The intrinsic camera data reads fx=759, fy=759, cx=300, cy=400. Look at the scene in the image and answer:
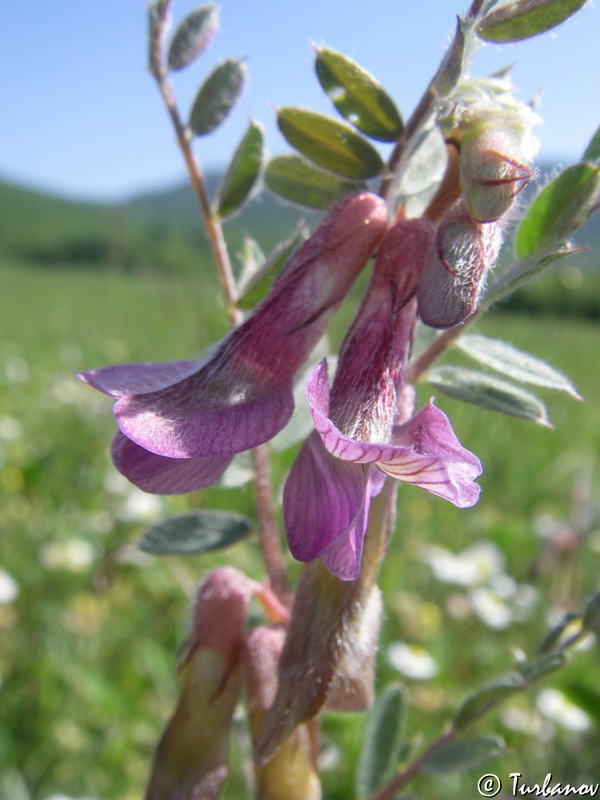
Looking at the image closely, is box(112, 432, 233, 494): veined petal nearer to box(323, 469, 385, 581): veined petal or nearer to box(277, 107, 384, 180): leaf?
box(323, 469, 385, 581): veined petal

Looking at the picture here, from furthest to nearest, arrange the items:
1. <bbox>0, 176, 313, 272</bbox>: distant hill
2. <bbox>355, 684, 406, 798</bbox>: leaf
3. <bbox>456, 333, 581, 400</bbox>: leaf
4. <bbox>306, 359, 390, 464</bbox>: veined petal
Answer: <bbox>0, 176, 313, 272</bbox>: distant hill
<bbox>355, 684, 406, 798</bbox>: leaf
<bbox>456, 333, 581, 400</bbox>: leaf
<bbox>306, 359, 390, 464</bbox>: veined petal

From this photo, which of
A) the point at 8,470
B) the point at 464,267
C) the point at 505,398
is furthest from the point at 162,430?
the point at 8,470

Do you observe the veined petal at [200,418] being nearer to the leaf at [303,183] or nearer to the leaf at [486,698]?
the leaf at [303,183]

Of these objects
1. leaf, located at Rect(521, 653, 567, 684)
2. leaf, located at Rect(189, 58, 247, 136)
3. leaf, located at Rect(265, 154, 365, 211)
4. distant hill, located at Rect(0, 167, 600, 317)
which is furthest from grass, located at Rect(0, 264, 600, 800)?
distant hill, located at Rect(0, 167, 600, 317)

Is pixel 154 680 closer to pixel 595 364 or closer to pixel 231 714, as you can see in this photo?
pixel 231 714

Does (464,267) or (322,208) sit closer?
(464,267)

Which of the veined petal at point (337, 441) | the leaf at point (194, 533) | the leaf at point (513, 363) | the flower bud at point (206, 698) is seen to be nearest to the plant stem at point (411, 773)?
the flower bud at point (206, 698)
